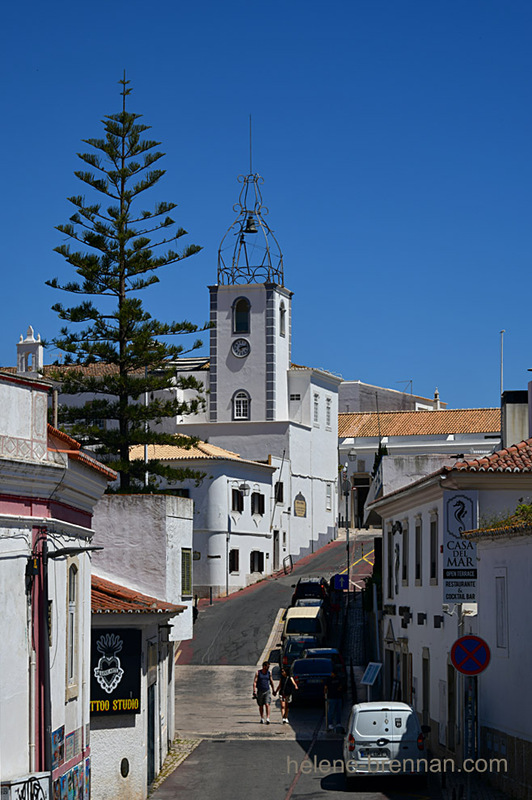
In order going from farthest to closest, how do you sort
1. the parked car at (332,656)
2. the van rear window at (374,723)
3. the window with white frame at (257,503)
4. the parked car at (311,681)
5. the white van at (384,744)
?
the window with white frame at (257,503) → the parked car at (332,656) → the parked car at (311,681) → the van rear window at (374,723) → the white van at (384,744)

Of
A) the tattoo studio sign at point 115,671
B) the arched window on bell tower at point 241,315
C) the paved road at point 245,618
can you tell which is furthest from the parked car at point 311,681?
the arched window on bell tower at point 241,315

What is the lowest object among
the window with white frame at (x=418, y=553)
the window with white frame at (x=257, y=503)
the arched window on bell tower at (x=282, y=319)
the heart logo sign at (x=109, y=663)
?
the heart logo sign at (x=109, y=663)

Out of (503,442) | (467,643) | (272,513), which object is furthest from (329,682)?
(272,513)

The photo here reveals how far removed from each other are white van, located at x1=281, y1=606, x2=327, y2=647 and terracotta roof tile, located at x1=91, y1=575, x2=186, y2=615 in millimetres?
19222

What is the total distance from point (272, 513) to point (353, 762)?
4612cm

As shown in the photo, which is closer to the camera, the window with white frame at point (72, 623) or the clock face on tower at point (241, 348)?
the window with white frame at point (72, 623)

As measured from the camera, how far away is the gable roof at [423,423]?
268ft

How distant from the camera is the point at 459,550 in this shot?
72.3 ft

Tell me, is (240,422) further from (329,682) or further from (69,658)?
(69,658)

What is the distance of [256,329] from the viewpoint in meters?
71.0

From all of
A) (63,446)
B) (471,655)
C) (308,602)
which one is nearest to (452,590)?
(471,655)

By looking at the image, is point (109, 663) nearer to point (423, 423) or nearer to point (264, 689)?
point (264, 689)

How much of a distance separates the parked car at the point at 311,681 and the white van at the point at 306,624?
311 inches

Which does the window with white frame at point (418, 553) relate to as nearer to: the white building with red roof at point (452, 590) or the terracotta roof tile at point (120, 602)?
the white building with red roof at point (452, 590)
